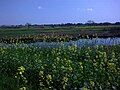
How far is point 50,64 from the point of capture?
12.0 metres

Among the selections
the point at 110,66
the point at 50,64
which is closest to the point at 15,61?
the point at 50,64

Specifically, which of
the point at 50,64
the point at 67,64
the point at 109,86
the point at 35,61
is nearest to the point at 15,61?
the point at 35,61

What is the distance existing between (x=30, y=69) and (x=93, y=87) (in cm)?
347

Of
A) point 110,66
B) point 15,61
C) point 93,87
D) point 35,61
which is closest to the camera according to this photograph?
point 93,87

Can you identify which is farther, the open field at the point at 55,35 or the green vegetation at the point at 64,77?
the open field at the point at 55,35

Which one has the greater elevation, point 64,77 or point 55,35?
point 64,77

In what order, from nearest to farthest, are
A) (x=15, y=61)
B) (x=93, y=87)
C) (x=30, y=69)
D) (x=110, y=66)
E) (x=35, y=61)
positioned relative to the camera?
(x=93, y=87)
(x=110, y=66)
(x=30, y=69)
(x=35, y=61)
(x=15, y=61)

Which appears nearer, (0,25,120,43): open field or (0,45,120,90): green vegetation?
(0,45,120,90): green vegetation

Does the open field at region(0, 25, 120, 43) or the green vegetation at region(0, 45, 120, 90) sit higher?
the green vegetation at region(0, 45, 120, 90)

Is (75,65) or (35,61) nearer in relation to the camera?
(75,65)

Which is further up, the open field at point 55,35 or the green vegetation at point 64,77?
the green vegetation at point 64,77

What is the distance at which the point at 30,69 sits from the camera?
1183 centimetres

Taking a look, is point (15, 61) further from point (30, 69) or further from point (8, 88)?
point (8, 88)

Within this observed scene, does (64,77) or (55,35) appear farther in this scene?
(55,35)
